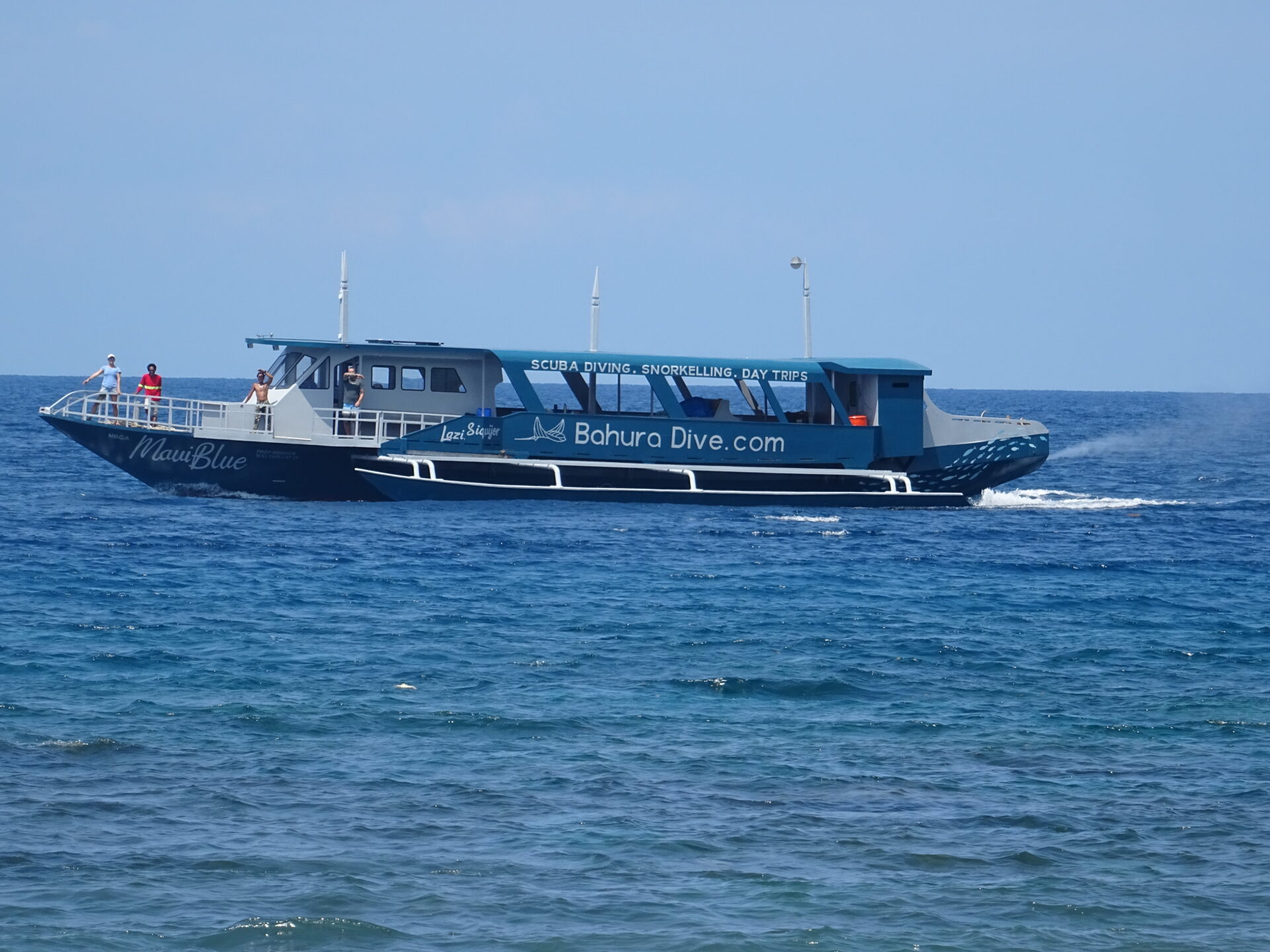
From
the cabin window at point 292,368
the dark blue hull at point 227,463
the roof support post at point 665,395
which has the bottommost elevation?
the dark blue hull at point 227,463

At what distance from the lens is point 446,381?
34.9 metres

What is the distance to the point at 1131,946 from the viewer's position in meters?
10.6

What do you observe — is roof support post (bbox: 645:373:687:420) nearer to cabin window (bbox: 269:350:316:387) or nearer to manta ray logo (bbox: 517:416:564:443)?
manta ray logo (bbox: 517:416:564:443)

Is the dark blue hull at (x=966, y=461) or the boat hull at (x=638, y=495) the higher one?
the dark blue hull at (x=966, y=461)

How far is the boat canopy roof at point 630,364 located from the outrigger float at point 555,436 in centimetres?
4

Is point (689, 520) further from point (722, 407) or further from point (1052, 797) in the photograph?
point (1052, 797)

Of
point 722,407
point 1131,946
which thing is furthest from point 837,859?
point 722,407

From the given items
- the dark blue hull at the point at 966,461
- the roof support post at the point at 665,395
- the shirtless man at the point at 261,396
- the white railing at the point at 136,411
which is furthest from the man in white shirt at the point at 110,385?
the dark blue hull at the point at 966,461

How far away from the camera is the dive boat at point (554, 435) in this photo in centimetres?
3275

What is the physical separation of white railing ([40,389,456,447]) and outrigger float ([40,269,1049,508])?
0.19ft

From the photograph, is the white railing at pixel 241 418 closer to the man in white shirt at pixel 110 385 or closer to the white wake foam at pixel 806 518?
the man in white shirt at pixel 110 385

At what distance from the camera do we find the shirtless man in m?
32.7

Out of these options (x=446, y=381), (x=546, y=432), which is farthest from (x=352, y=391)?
(x=546, y=432)

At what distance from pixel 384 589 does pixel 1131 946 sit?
50.0ft
